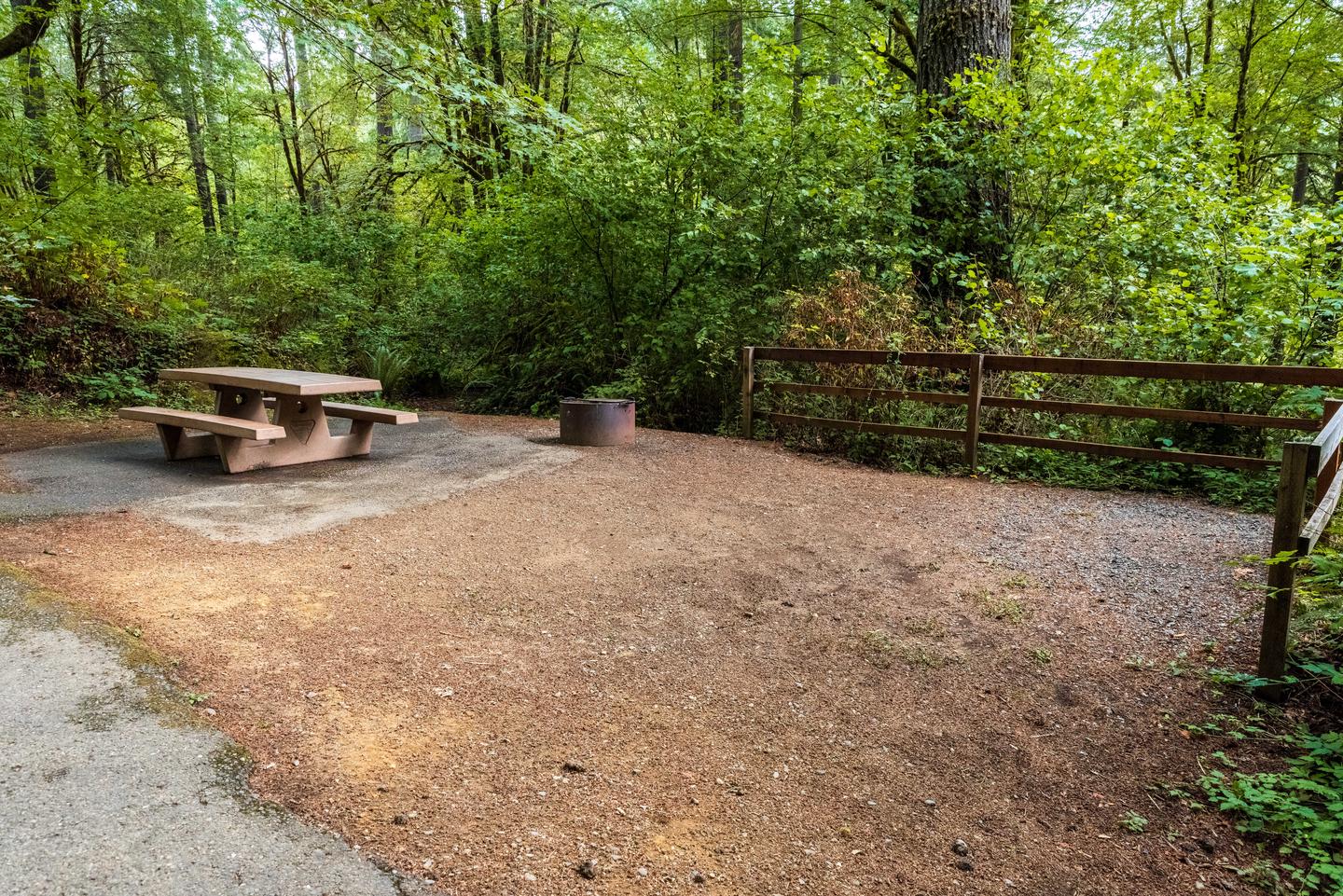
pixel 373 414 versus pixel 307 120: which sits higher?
pixel 307 120

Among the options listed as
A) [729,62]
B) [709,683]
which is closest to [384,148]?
[729,62]

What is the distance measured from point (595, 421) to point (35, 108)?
8.90m

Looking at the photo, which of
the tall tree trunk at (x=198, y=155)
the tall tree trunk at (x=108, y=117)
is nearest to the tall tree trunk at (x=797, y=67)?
the tall tree trunk at (x=108, y=117)

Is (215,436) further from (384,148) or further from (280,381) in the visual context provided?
(384,148)

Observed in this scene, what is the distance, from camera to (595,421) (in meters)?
7.62

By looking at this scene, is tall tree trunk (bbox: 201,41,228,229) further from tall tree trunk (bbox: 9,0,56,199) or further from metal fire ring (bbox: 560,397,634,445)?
metal fire ring (bbox: 560,397,634,445)

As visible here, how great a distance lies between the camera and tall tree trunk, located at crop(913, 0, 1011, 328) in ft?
27.8

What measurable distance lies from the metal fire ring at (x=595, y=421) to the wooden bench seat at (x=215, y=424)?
2659 mm

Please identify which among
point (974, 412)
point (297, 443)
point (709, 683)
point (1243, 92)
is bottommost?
point (709, 683)

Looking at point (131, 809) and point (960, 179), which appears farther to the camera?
point (960, 179)

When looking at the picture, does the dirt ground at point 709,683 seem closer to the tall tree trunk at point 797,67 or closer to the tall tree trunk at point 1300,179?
the tall tree trunk at point 797,67

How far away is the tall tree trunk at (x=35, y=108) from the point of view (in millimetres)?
7859

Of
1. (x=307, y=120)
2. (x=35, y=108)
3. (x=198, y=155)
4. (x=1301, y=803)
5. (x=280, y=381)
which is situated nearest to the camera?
(x=1301, y=803)

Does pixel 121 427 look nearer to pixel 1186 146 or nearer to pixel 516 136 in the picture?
pixel 516 136
